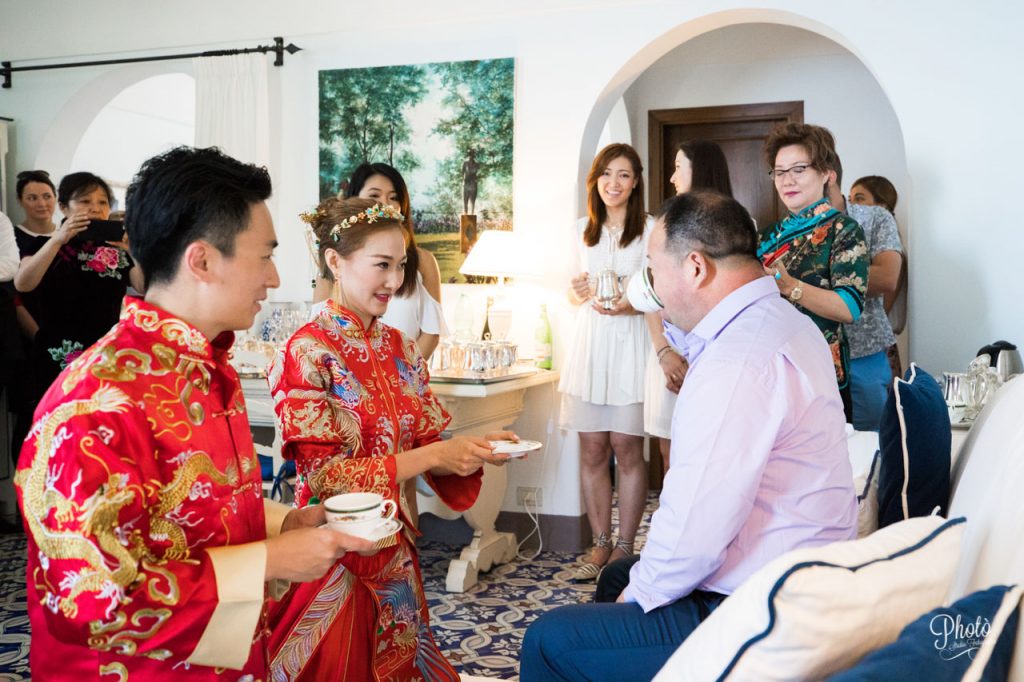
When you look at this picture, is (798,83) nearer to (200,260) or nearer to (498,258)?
(498,258)

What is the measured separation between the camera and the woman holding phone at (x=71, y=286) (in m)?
4.34

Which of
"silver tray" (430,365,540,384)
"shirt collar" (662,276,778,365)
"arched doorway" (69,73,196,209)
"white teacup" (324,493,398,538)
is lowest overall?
"white teacup" (324,493,398,538)

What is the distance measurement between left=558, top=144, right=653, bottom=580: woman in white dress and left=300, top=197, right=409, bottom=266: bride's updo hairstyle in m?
1.88

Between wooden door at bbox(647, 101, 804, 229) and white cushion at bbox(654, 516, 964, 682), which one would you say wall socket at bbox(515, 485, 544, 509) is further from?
white cushion at bbox(654, 516, 964, 682)

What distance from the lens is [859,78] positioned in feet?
18.9

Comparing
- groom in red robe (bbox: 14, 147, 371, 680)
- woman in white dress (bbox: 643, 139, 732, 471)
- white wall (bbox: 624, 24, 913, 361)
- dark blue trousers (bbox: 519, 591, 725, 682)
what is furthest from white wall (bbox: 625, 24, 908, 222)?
groom in red robe (bbox: 14, 147, 371, 680)

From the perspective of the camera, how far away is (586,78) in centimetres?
439

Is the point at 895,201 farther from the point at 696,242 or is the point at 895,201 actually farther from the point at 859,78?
the point at 696,242

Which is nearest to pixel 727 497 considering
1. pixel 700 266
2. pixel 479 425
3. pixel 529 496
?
pixel 700 266

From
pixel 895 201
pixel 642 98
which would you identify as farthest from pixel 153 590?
pixel 642 98

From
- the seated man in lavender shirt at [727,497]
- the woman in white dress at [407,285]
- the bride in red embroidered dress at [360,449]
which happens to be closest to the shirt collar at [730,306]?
the seated man in lavender shirt at [727,497]

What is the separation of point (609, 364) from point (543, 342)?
1.72 feet

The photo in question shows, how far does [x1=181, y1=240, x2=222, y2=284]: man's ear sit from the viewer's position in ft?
4.56

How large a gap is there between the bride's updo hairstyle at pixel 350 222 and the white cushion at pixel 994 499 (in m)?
1.35
